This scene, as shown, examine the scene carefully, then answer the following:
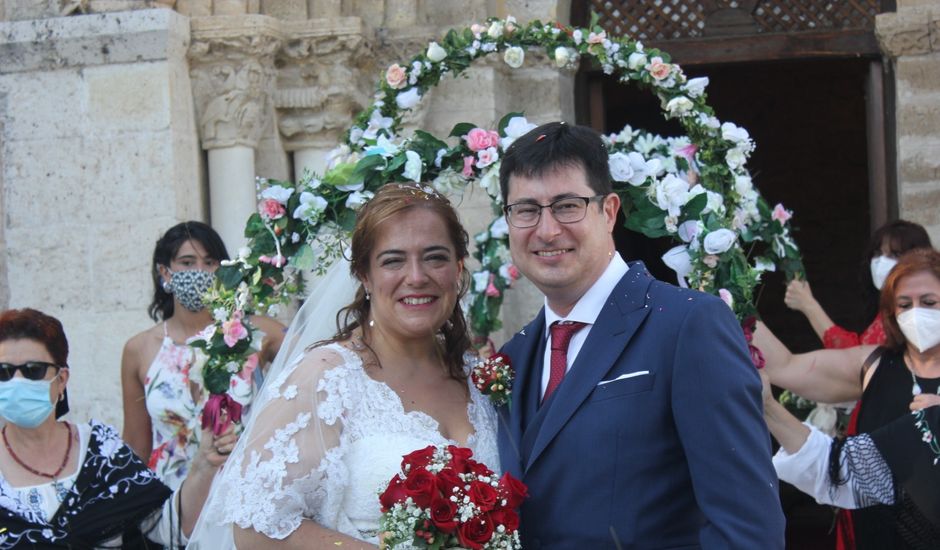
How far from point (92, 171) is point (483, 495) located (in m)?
4.01

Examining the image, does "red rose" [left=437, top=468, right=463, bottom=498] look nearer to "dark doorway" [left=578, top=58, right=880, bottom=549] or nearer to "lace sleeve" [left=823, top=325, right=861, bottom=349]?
"lace sleeve" [left=823, top=325, right=861, bottom=349]

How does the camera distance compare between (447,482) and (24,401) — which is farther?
(24,401)

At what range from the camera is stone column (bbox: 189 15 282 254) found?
6316 mm

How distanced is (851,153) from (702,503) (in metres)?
9.84

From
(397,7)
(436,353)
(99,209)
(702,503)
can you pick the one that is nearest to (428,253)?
(436,353)

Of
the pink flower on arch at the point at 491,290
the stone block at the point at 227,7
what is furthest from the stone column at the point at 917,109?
the stone block at the point at 227,7

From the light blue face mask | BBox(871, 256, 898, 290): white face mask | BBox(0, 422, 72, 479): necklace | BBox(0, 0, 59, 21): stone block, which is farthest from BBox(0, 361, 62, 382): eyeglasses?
BBox(871, 256, 898, 290): white face mask

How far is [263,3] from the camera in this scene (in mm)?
6672

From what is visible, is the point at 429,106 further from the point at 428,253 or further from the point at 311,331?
the point at 428,253

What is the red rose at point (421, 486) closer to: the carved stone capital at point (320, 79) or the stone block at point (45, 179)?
the stone block at point (45, 179)

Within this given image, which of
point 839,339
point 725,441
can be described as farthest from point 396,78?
point 725,441

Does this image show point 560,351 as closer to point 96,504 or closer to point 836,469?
point 836,469

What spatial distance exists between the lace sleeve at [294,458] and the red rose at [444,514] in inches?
15.6

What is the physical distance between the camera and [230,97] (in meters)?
6.34
